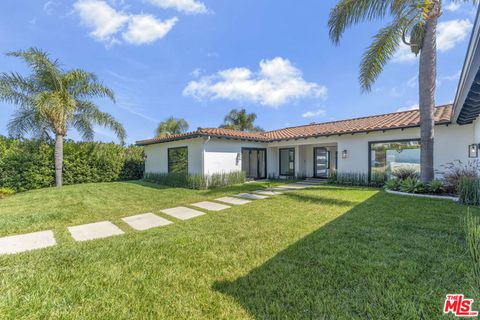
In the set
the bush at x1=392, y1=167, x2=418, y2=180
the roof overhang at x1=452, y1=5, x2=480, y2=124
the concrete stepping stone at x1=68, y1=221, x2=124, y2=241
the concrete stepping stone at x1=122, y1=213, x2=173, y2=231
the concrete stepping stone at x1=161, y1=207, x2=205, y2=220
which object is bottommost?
the concrete stepping stone at x1=68, y1=221, x2=124, y2=241

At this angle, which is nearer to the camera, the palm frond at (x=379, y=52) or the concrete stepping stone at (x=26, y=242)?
the concrete stepping stone at (x=26, y=242)

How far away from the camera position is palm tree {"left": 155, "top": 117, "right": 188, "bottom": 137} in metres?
24.3

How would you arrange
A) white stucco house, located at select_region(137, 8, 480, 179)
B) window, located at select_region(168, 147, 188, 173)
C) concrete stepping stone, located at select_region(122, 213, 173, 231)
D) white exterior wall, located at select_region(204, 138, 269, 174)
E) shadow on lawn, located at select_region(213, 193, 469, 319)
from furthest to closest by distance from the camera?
window, located at select_region(168, 147, 188, 173), white exterior wall, located at select_region(204, 138, 269, 174), white stucco house, located at select_region(137, 8, 480, 179), concrete stepping stone, located at select_region(122, 213, 173, 231), shadow on lawn, located at select_region(213, 193, 469, 319)

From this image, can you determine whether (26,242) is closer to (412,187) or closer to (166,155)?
(166,155)

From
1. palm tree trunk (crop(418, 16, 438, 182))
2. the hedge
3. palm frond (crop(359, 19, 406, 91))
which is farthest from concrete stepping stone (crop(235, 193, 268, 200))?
the hedge

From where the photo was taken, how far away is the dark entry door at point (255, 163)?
651 inches

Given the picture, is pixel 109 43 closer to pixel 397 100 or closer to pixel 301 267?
pixel 301 267

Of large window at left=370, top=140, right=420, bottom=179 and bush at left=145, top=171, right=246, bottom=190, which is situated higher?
large window at left=370, top=140, right=420, bottom=179

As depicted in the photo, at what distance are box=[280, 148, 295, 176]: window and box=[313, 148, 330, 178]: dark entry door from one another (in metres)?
1.68

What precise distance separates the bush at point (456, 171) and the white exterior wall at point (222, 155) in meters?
10.3

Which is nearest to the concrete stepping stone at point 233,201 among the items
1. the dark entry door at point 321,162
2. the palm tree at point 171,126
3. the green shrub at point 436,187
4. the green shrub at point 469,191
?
the green shrub at point 469,191

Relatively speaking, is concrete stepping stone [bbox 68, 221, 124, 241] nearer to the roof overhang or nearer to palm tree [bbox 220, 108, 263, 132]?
the roof overhang

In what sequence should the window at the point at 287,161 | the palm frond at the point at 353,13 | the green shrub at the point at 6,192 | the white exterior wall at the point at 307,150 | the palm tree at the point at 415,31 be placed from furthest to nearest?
1. the window at the point at 287,161
2. the green shrub at the point at 6,192
3. the white exterior wall at the point at 307,150
4. the palm frond at the point at 353,13
5. the palm tree at the point at 415,31

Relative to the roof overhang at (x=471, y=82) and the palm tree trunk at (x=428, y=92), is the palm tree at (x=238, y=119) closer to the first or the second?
the palm tree trunk at (x=428, y=92)
